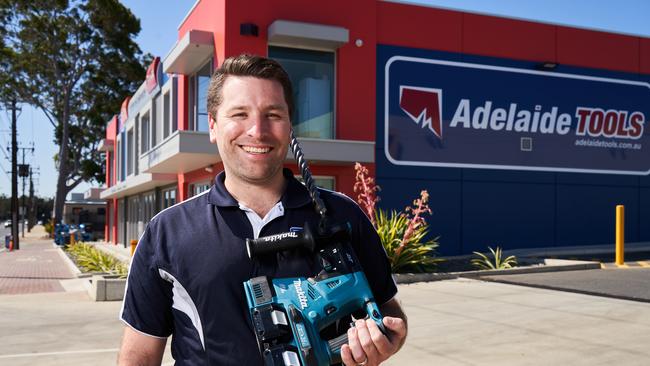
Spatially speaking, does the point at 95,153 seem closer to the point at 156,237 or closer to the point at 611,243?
the point at 611,243

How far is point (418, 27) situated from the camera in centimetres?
1764

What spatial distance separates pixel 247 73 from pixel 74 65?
47.5 m

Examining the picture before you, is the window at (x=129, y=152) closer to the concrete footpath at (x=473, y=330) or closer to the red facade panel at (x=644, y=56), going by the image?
the concrete footpath at (x=473, y=330)

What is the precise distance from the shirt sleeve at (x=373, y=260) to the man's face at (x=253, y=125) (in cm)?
35

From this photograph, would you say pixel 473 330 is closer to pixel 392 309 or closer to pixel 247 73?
pixel 392 309

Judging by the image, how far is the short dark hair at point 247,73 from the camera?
195cm

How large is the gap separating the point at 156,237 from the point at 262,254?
0.39 meters

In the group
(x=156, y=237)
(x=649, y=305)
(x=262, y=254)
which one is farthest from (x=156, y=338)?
(x=649, y=305)

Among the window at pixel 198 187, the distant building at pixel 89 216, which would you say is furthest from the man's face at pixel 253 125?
the distant building at pixel 89 216

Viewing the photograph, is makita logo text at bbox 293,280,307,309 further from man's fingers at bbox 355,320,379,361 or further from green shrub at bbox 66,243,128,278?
green shrub at bbox 66,243,128,278

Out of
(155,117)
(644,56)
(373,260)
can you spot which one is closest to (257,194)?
(373,260)

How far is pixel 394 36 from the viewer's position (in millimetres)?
17391

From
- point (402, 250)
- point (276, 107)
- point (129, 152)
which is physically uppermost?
point (129, 152)

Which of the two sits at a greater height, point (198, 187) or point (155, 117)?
point (155, 117)
